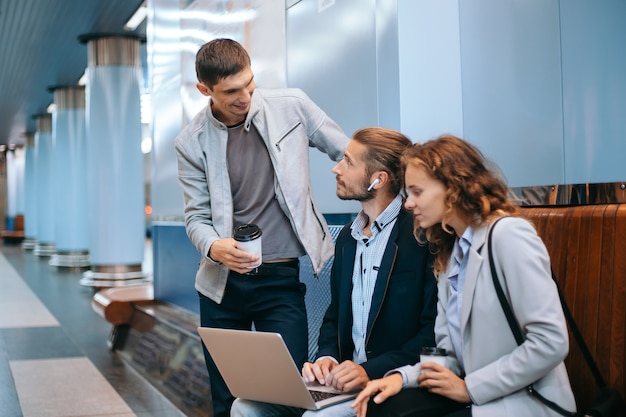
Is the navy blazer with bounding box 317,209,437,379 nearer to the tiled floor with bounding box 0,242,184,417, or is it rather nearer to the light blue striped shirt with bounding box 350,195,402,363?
the light blue striped shirt with bounding box 350,195,402,363

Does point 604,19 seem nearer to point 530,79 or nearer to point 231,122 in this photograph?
point 530,79

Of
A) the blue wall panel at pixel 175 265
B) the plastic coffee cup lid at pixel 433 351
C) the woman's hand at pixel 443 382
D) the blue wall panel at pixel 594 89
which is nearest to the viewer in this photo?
the woman's hand at pixel 443 382

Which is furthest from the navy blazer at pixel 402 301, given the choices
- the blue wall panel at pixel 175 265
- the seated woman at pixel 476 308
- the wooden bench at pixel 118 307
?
the wooden bench at pixel 118 307

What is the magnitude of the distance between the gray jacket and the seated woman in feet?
2.04

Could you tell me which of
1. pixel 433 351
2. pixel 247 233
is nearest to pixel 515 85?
pixel 247 233

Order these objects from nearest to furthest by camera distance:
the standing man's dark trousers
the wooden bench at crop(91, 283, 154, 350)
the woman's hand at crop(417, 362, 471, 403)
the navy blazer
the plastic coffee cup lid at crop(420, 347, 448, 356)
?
1. the woman's hand at crop(417, 362, 471, 403)
2. the plastic coffee cup lid at crop(420, 347, 448, 356)
3. the navy blazer
4. the standing man's dark trousers
5. the wooden bench at crop(91, 283, 154, 350)

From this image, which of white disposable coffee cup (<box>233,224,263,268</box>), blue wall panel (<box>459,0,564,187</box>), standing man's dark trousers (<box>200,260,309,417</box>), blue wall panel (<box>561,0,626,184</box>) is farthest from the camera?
blue wall panel (<box>561,0,626,184</box>)

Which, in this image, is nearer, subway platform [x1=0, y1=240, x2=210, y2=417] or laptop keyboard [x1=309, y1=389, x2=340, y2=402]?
laptop keyboard [x1=309, y1=389, x2=340, y2=402]

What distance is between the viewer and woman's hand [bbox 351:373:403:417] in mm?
1836

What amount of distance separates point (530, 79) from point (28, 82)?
14.5 m

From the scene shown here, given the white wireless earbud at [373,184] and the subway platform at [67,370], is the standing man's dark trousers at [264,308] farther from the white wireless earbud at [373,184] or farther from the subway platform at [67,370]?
the subway platform at [67,370]

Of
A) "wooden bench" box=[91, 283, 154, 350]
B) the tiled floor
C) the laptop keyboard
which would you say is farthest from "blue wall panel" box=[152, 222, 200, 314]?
the laptop keyboard

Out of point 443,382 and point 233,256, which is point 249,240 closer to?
point 233,256

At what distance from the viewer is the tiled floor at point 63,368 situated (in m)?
4.34
